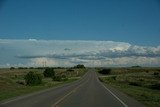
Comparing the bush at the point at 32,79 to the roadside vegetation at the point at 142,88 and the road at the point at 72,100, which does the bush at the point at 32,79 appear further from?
the road at the point at 72,100

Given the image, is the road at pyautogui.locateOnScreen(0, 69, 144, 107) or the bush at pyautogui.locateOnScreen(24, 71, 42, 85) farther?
the bush at pyautogui.locateOnScreen(24, 71, 42, 85)

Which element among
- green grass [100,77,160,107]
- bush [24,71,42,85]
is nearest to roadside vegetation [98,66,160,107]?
green grass [100,77,160,107]

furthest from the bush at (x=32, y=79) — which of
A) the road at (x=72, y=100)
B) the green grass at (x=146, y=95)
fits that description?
the road at (x=72, y=100)

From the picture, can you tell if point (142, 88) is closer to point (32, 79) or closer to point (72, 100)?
point (32, 79)

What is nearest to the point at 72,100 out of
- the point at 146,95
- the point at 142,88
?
the point at 146,95

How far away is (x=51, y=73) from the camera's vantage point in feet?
396

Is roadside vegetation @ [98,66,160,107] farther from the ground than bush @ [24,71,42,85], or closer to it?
closer to it

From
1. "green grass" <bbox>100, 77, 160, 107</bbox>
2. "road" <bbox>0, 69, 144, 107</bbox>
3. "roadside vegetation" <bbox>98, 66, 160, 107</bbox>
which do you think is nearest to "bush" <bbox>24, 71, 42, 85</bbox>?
"roadside vegetation" <bbox>98, 66, 160, 107</bbox>

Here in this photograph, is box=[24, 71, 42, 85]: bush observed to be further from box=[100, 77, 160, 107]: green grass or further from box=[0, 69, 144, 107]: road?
box=[0, 69, 144, 107]: road

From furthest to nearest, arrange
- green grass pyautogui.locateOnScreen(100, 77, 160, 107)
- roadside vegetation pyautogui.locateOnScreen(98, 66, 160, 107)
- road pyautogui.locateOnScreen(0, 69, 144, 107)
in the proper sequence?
1. roadside vegetation pyautogui.locateOnScreen(98, 66, 160, 107)
2. green grass pyautogui.locateOnScreen(100, 77, 160, 107)
3. road pyautogui.locateOnScreen(0, 69, 144, 107)

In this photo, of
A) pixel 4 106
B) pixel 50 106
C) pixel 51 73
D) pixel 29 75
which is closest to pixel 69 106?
pixel 50 106

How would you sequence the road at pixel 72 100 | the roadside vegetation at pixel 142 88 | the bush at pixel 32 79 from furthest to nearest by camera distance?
1. the bush at pixel 32 79
2. the roadside vegetation at pixel 142 88
3. the road at pixel 72 100

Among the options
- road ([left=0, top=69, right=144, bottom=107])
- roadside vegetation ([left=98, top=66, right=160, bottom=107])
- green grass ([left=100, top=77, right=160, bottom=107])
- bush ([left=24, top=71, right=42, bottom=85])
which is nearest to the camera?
road ([left=0, top=69, right=144, bottom=107])

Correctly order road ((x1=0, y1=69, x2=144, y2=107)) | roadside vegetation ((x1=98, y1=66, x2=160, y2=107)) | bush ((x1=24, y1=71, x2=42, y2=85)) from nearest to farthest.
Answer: road ((x1=0, y1=69, x2=144, y2=107)) → roadside vegetation ((x1=98, y1=66, x2=160, y2=107)) → bush ((x1=24, y1=71, x2=42, y2=85))
